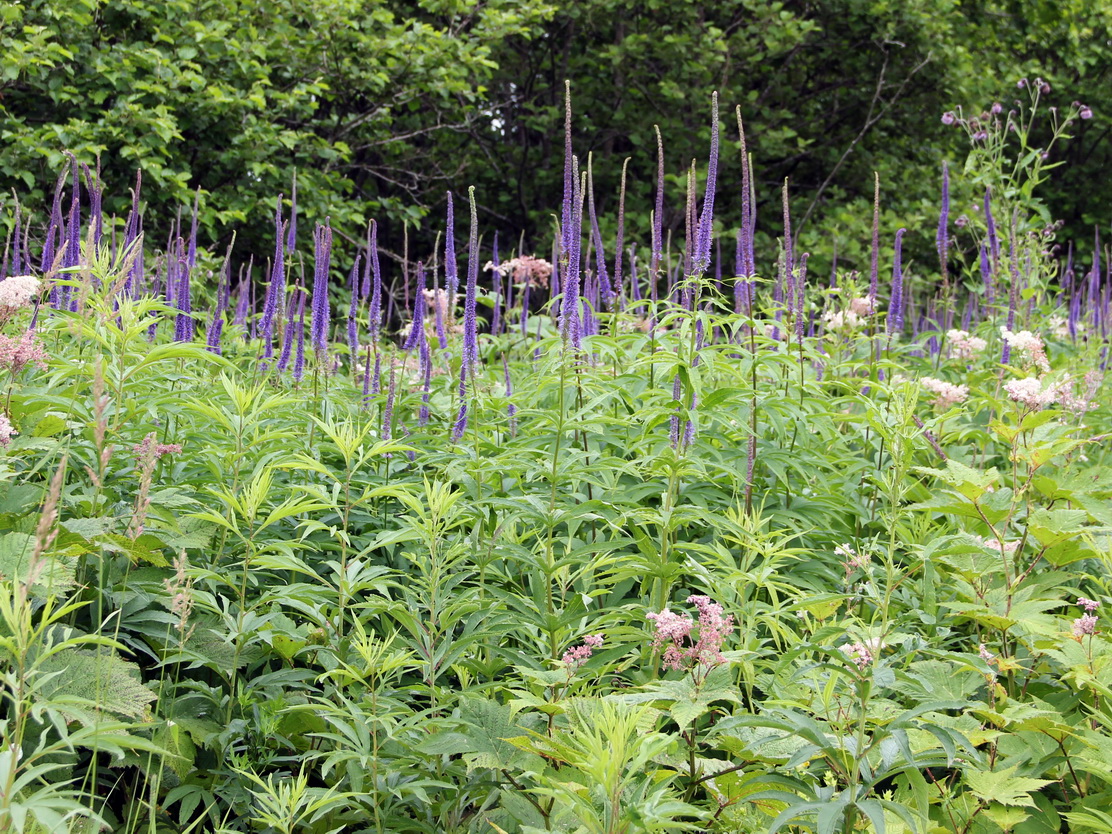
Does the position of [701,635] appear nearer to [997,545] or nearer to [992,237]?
[997,545]

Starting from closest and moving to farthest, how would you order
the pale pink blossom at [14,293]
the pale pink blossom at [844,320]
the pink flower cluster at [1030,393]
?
the pale pink blossom at [14,293]
the pink flower cluster at [1030,393]
the pale pink blossom at [844,320]

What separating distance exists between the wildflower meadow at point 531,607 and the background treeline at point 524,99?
608 centimetres

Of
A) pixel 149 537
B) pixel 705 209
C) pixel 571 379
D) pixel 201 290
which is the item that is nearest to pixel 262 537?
pixel 149 537

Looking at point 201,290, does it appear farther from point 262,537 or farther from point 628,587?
point 628,587

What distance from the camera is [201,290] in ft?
18.9

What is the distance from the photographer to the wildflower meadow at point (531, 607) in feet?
6.44

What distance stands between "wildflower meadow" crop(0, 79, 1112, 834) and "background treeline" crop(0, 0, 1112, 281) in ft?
20.0

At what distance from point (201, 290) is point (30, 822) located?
4481mm

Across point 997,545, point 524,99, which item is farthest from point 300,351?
point 524,99

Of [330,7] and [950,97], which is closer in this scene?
[330,7]

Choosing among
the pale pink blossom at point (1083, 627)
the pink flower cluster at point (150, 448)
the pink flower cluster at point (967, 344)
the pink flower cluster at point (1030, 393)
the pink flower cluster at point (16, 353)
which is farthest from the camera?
the pink flower cluster at point (967, 344)

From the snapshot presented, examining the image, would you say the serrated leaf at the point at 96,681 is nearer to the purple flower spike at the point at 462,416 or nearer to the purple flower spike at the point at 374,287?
the purple flower spike at the point at 462,416

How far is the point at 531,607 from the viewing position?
8.49 ft

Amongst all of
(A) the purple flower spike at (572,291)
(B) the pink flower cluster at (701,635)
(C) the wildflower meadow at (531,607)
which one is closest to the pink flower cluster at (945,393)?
(C) the wildflower meadow at (531,607)
